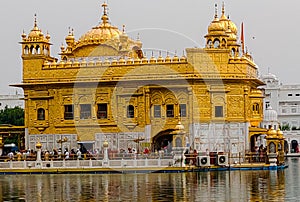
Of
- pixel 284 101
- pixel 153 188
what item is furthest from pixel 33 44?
pixel 284 101

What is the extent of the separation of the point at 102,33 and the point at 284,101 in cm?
4614

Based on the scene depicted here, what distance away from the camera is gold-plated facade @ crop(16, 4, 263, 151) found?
123ft

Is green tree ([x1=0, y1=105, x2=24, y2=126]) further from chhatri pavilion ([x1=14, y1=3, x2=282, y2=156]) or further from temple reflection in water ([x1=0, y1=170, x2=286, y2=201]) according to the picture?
temple reflection in water ([x1=0, y1=170, x2=286, y2=201])

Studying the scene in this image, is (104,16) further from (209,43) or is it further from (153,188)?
(153,188)

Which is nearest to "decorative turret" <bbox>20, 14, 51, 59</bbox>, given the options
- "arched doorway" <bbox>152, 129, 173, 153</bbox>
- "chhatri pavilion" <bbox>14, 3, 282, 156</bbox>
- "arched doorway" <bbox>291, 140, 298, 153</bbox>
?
"chhatri pavilion" <bbox>14, 3, 282, 156</bbox>

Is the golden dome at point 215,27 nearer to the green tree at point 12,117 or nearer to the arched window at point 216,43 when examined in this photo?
the arched window at point 216,43

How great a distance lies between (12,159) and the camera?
33.6 m

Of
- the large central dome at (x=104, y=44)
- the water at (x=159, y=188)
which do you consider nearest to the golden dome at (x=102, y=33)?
the large central dome at (x=104, y=44)

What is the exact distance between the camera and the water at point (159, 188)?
63.9 ft

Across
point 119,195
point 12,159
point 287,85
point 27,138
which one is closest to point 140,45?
point 27,138

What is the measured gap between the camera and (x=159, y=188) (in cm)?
2244

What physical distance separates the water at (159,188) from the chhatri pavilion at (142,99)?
28.0 feet

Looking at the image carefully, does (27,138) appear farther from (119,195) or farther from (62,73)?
(119,195)

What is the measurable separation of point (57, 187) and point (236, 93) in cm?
1595
